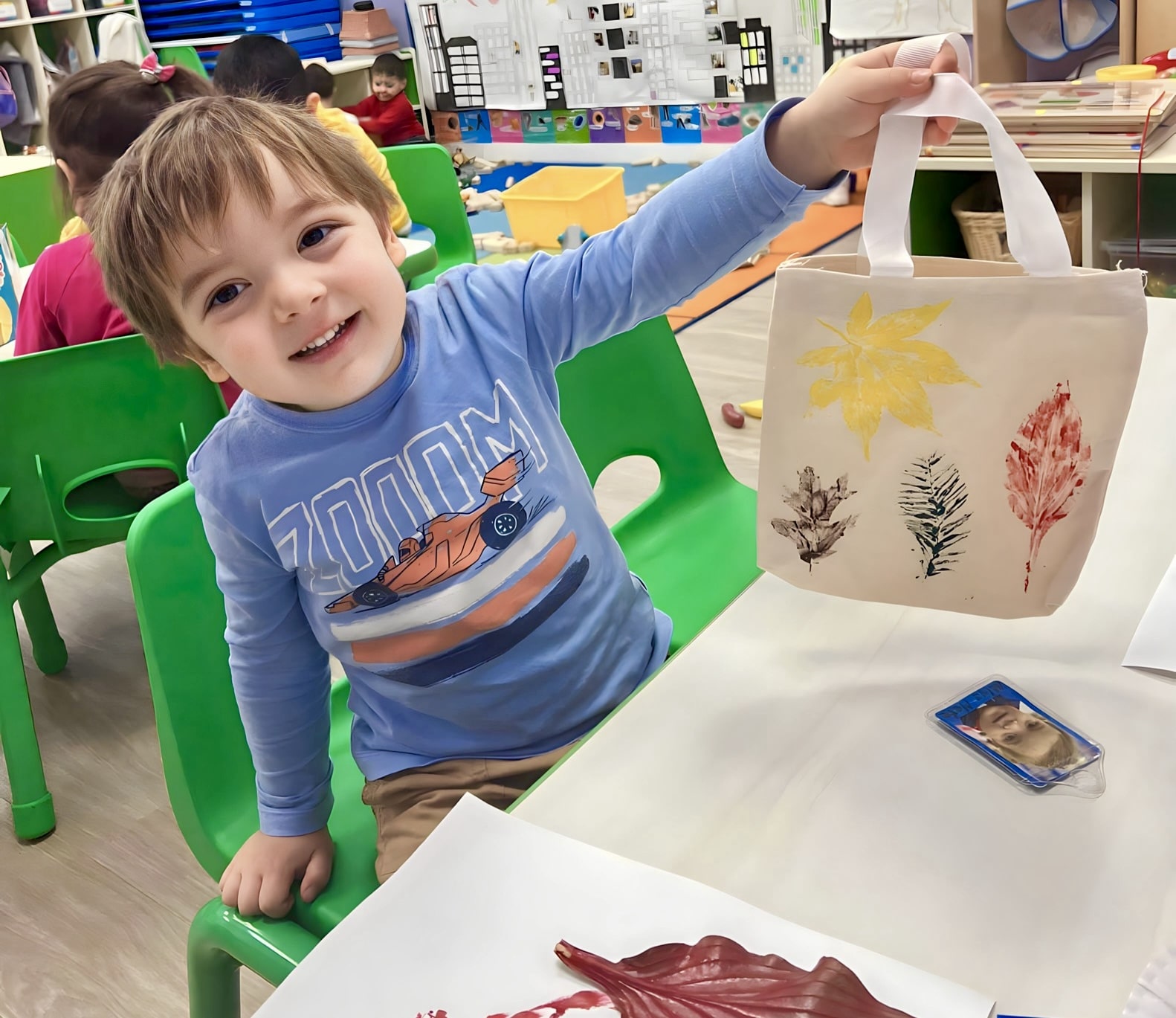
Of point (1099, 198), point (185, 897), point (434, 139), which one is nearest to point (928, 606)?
point (185, 897)

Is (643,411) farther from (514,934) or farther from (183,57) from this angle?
(183,57)

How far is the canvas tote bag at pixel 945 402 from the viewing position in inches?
22.7

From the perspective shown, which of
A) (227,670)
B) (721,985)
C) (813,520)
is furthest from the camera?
(227,670)

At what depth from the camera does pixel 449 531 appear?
844 mm

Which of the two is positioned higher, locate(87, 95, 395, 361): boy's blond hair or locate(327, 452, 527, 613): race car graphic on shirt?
locate(87, 95, 395, 361): boy's blond hair

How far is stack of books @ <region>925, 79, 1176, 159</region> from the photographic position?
1964mm

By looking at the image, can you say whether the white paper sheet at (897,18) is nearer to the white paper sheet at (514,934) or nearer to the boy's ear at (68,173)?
the boy's ear at (68,173)

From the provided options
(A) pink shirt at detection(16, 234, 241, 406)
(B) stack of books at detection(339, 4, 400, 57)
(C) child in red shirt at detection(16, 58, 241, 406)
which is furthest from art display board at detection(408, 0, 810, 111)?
(A) pink shirt at detection(16, 234, 241, 406)

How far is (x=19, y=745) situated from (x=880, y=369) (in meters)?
1.36

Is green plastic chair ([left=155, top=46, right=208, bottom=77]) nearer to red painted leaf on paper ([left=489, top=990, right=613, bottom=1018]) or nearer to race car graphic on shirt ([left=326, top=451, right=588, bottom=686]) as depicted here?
race car graphic on shirt ([left=326, top=451, right=588, bottom=686])

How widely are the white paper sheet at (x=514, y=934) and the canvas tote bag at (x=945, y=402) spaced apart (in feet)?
0.80

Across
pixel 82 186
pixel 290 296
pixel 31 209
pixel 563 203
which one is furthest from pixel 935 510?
pixel 563 203

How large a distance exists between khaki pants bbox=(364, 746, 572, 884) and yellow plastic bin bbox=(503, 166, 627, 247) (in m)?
2.86

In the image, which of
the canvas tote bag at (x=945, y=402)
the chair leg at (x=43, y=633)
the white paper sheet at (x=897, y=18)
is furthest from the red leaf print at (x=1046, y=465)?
the white paper sheet at (x=897, y=18)
